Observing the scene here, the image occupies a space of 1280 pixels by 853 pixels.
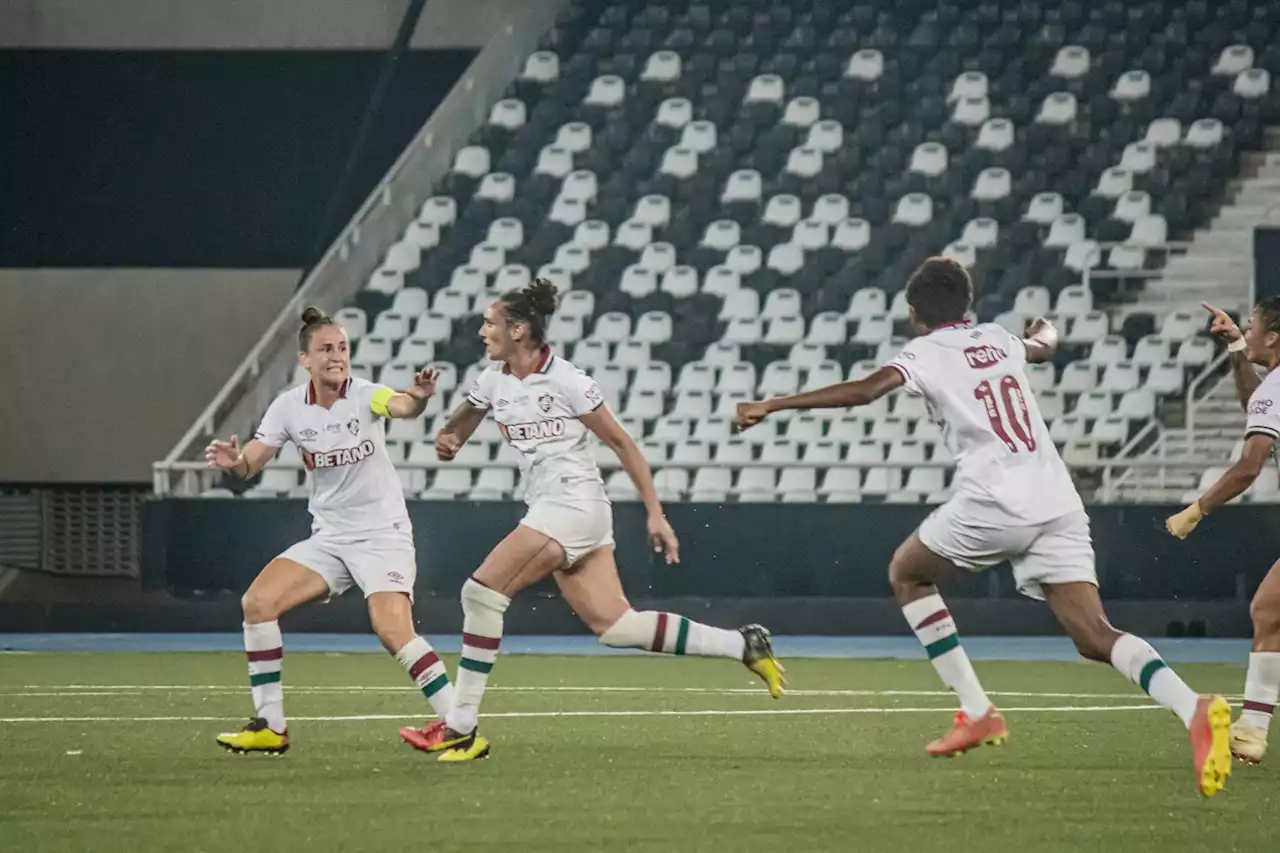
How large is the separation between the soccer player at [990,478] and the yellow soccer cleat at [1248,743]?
0.57 m

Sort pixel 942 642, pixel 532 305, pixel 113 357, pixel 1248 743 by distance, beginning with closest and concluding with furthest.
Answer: pixel 942 642 < pixel 1248 743 < pixel 532 305 < pixel 113 357

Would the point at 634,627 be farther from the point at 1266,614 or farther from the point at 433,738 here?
the point at 1266,614

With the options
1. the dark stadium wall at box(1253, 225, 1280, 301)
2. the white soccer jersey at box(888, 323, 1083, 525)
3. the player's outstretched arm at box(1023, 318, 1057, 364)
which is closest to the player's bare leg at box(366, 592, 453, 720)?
the white soccer jersey at box(888, 323, 1083, 525)

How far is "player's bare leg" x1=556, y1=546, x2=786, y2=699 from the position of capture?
8.55 m

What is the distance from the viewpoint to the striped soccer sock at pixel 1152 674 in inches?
Result: 275

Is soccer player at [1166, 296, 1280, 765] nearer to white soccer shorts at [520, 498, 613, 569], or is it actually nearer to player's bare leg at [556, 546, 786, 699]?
player's bare leg at [556, 546, 786, 699]

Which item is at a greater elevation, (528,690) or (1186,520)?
(1186,520)

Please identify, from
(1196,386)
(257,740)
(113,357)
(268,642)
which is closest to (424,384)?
(268,642)

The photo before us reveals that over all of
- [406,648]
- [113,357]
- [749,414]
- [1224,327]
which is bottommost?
[406,648]

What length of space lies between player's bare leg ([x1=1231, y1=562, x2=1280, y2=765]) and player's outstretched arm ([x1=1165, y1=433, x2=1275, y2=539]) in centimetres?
37

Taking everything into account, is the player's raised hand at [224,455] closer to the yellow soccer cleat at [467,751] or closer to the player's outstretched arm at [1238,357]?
the yellow soccer cleat at [467,751]

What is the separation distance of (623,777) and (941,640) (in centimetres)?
134

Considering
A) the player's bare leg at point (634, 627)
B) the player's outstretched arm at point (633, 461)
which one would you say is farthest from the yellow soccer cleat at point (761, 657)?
the player's outstretched arm at point (633, 461)

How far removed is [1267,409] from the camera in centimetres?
796
